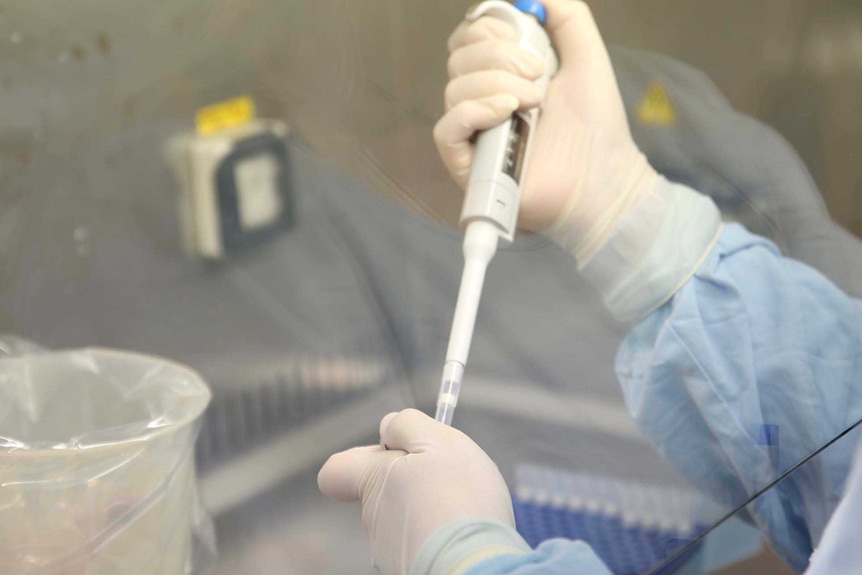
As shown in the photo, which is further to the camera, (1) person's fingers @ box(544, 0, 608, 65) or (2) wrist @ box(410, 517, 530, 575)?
(1) person's fingers @ box(544, 0, 608, 65)

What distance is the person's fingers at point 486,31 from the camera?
0.86 metres

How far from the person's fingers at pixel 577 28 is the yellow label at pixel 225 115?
396 millimetres

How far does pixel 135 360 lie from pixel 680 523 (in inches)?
20.5

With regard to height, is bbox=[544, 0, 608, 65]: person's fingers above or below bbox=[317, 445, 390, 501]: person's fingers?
above

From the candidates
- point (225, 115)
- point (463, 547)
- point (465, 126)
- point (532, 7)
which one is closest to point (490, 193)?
point (465, 126)

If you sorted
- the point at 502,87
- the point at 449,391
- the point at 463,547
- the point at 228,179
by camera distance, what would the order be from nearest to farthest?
the point at 463,547
the point at 449,391
the point at 502,87
the point at 228,179

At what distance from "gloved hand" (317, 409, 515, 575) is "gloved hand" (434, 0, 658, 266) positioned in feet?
1.02

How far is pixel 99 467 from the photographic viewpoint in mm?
626

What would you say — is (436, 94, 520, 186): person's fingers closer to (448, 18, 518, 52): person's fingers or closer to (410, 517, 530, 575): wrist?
(448, 18, 518, 52): person's fingers

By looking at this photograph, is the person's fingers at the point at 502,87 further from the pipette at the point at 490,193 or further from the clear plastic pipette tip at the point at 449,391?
the clear plastic pipette tip at the point at 449,391

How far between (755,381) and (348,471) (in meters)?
0.39

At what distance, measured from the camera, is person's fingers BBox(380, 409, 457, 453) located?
2.07ft

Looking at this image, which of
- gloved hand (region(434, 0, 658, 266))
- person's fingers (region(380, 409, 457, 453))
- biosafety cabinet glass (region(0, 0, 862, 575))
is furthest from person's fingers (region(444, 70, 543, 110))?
person's fingers (region(380, 409, 457, 453))

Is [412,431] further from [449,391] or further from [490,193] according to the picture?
[490,193]
